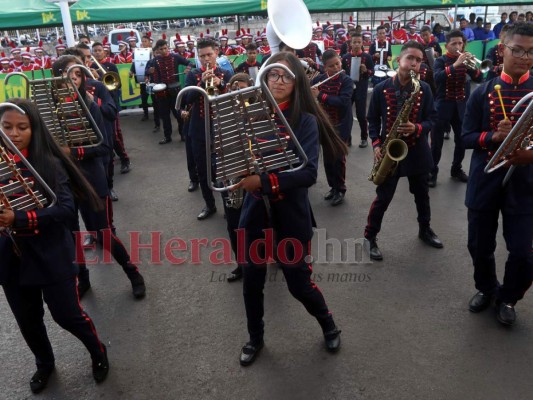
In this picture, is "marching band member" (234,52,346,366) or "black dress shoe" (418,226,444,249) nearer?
"marching band member" (234,52,346,366)

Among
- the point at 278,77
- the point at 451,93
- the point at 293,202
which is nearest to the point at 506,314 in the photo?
the point at 293,202

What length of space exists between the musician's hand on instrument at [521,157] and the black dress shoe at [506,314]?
1173mm

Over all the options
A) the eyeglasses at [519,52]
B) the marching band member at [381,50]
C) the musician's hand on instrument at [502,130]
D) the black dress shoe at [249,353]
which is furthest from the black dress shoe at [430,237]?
the marching band member at [381,50]

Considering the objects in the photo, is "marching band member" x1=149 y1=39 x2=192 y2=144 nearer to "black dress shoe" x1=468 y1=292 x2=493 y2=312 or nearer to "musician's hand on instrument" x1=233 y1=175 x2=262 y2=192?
"black dress shoe" x1=468 y1=292 x2=493 y2=312

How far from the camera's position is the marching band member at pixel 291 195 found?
8.73 feet

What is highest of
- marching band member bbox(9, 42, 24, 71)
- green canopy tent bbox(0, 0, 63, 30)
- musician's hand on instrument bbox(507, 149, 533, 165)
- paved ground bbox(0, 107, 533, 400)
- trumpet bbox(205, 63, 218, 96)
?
green canopy tent bbox(0, 0, 63, 30)

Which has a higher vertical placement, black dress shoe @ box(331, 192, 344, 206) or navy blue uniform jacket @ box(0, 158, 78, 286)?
navy blue uniform jacket @ box(0, 158, 78, 286)

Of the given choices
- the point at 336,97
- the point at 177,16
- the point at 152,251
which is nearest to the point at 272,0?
the point at 336,97

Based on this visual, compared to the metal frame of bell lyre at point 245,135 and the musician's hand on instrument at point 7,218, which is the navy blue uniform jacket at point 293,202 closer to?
the metal frame of bell lyre at point 245,135

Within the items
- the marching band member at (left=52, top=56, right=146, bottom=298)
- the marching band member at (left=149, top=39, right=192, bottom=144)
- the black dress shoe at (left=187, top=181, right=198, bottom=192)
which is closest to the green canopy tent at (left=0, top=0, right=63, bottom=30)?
the marching band member at (left=149, top=39, right=192, bottom=144)

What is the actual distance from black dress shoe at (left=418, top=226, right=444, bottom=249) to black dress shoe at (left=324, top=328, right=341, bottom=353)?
1884mm

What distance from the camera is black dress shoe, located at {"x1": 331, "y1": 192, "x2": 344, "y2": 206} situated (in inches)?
230

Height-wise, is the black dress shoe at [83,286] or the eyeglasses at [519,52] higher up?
the eyeglasses at [519,52]

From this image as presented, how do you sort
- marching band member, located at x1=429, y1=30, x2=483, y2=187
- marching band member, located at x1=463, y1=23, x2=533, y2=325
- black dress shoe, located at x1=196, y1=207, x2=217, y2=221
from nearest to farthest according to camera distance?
marching band member, located at x1=463, y1=23, x2=533, y2=325
black dress shoe, located at x1=196, y1=207, x2=217, y2=221
marching band member, located at x1=429, y1=30, x2=483, y2=187
